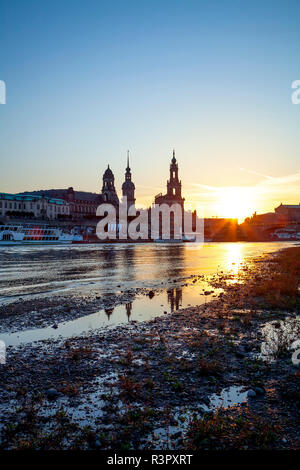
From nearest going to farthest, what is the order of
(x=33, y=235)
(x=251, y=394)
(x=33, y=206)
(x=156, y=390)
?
(x=251, y=394)
(x=156, y=390)
(x=33, y=235)
(x=33, y=206)

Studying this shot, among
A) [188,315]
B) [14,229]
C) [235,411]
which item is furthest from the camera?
[14,229]

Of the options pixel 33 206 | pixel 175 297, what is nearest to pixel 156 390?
pixel 175 297

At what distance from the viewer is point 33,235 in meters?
115

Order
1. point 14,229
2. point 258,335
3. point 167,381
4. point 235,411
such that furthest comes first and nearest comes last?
1. point 14,229
2. point 258,335
3. point 167,381
4. point 235,411

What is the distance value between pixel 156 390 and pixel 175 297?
1087 cm

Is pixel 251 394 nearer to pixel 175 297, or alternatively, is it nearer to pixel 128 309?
pixel 128 309

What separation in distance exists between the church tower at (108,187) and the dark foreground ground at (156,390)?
15986 cm

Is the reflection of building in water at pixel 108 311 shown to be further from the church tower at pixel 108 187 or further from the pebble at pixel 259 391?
the church tower at pixel 108 187

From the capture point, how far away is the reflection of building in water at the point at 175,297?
1530 cm
